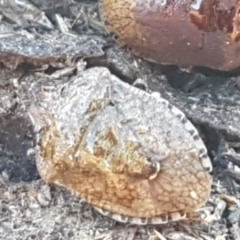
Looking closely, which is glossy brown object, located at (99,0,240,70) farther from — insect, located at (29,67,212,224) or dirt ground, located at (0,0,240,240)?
insect, located at (29,67,212,224)

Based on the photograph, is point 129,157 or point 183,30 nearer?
point 129,157

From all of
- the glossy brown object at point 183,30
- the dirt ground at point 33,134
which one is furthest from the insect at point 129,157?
the glossy brown object at point 183,30

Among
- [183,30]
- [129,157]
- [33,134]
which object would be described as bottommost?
[33,134]

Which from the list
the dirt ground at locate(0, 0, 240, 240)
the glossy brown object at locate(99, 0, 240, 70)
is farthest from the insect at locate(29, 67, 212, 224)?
the glossy brown object at locate(99, 0, 240, 70)

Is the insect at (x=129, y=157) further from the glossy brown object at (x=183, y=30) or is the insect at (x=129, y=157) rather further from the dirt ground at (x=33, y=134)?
the glossy brown object at (x=183, y=30)

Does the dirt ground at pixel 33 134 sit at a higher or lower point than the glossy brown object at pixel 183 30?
lower

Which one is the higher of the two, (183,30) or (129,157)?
(183,30)
